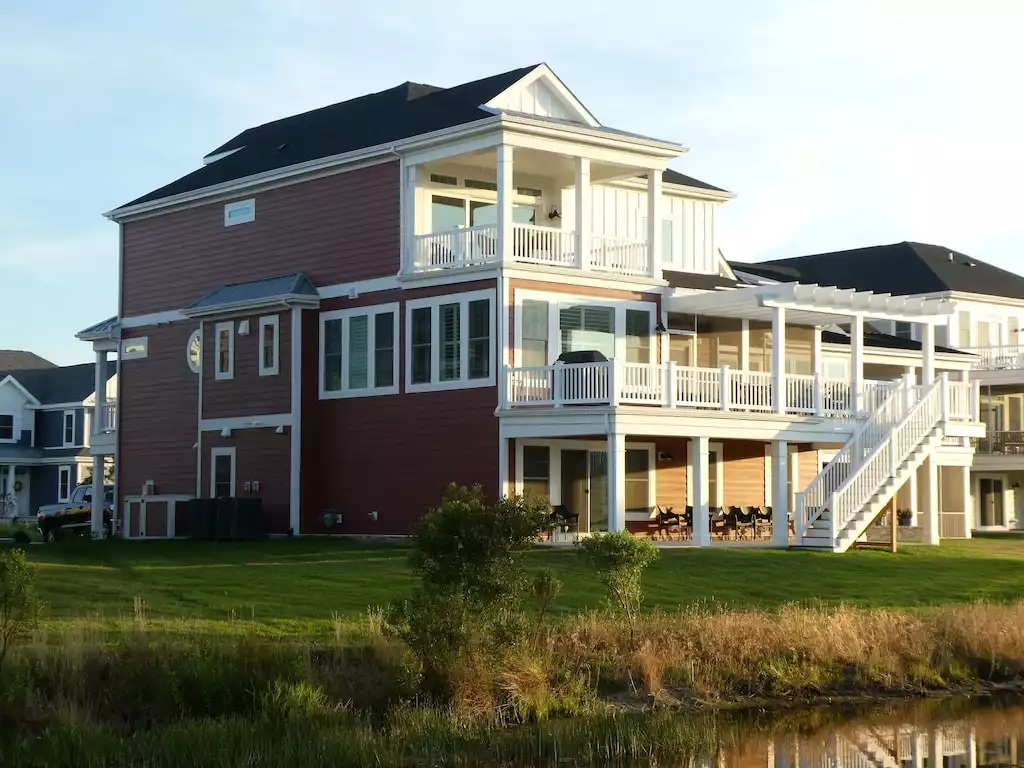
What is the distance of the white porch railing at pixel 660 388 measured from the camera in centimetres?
3366

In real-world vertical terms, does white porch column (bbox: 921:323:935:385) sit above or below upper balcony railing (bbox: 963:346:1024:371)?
below

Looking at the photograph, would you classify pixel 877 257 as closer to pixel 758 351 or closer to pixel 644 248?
pixel 758 351

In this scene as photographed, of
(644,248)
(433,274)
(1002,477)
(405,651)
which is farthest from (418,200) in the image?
(1002,477)

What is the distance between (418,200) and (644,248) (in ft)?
17.9

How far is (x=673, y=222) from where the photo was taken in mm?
43719

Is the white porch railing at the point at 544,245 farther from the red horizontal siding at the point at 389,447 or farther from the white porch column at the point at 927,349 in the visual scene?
the white porch column at the point at 927,349

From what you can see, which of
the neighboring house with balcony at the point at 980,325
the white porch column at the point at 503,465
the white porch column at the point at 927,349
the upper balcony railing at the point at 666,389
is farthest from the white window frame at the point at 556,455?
the neighboring house with balcony at the point at 980,325

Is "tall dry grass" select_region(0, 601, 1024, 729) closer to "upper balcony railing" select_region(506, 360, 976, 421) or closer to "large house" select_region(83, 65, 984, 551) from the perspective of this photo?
"upper balcony railing" select_region(506, 360, 976, 421)

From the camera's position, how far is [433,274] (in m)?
36.2

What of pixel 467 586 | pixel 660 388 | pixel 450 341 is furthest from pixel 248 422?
pixel 467 586

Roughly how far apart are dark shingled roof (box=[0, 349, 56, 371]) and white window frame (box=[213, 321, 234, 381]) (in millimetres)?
47709

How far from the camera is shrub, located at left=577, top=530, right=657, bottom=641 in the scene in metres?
21.8

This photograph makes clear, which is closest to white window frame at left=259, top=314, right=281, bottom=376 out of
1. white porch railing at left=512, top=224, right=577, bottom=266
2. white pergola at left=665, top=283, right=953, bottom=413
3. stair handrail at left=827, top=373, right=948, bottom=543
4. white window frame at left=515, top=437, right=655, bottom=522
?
white porch railing at left=512, top=224, right=577, bottom=266

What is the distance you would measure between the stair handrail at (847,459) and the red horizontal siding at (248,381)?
40.3 ft
